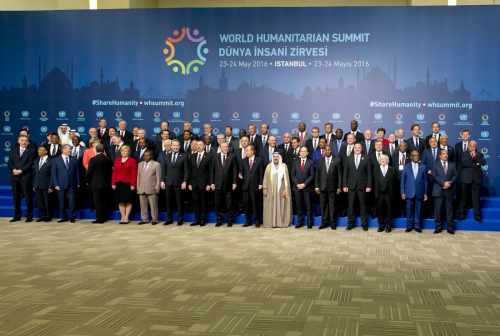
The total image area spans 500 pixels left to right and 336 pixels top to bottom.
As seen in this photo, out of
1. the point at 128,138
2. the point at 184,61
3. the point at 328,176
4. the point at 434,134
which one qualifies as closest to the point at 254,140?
the point at 328,176

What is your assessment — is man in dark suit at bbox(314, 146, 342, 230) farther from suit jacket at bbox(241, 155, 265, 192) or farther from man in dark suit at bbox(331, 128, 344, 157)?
suit jacket at bbox(241, 155, 265, 192)

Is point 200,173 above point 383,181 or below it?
above

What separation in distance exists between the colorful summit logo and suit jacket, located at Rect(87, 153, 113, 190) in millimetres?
3479

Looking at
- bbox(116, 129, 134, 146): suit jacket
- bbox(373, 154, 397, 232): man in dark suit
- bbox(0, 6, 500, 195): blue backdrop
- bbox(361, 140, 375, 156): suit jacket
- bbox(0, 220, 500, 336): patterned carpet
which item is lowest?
bbox(0, 220, 500, 336): patterned carpet

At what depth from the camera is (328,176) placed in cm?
1021

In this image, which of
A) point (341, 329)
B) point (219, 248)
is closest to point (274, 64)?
point (219, 248)

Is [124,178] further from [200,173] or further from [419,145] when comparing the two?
[419,145]

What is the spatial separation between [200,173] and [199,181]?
0.16 metres

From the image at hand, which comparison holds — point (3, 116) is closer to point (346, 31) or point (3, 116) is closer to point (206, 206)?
point (206, 206)

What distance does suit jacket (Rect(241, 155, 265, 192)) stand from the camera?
1052 centimetres

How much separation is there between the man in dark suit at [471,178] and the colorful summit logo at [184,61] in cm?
648

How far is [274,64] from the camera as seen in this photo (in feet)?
42.3

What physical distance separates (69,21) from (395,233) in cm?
937

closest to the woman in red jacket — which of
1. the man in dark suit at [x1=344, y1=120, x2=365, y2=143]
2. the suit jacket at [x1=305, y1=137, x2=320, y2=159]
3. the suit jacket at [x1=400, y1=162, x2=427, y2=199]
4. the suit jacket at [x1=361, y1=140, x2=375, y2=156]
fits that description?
the suit jacket at [x1=305, y1=137, x2=320, y2=159]
